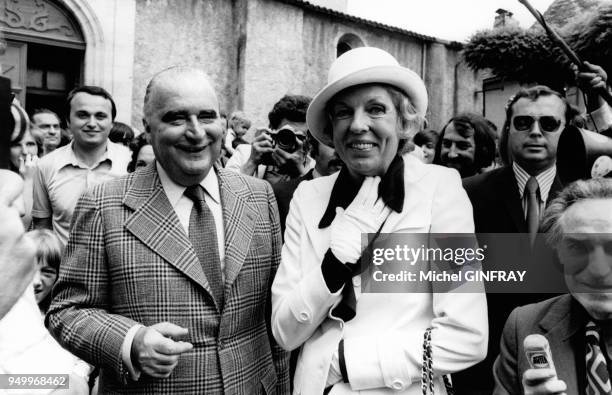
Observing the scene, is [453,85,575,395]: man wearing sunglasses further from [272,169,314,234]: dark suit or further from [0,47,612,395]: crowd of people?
[272,169,314,234]: dark suit

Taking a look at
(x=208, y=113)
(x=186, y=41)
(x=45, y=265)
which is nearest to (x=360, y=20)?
(x=186, y=41)

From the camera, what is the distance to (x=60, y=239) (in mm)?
3805

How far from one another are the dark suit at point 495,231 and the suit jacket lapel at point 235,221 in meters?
1.01

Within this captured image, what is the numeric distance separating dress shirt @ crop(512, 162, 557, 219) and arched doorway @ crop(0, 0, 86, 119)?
9358 millimetres

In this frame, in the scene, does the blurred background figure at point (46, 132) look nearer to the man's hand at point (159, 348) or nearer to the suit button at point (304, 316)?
the man's hand at point (159, 348)

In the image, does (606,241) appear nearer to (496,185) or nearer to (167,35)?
(496,185)

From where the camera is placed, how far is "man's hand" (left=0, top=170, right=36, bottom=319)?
3.59 feet

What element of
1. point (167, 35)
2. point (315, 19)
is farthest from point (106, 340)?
point (315, 19)

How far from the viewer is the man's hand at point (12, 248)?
3.59ft

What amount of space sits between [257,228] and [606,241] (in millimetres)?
1234

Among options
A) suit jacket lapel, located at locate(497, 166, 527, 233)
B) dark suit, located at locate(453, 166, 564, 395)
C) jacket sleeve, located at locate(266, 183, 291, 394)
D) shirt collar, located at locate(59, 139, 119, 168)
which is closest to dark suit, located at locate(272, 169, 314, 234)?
jacket sleeve, located at locate(266, 183, 291, 394)

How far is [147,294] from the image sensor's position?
2080mm

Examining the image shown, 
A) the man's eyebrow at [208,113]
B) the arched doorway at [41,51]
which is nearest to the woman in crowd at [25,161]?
the man's eyebrow at [208,113]

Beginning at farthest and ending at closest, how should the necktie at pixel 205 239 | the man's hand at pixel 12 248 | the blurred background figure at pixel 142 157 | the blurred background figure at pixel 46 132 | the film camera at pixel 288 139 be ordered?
the blurred background figure at pixel 46 132
the blurred background figure at pixel 142 157
the film camera at pixel 288 139
the necktie at pixel 205 239
the man's hand at pixel 12 248
